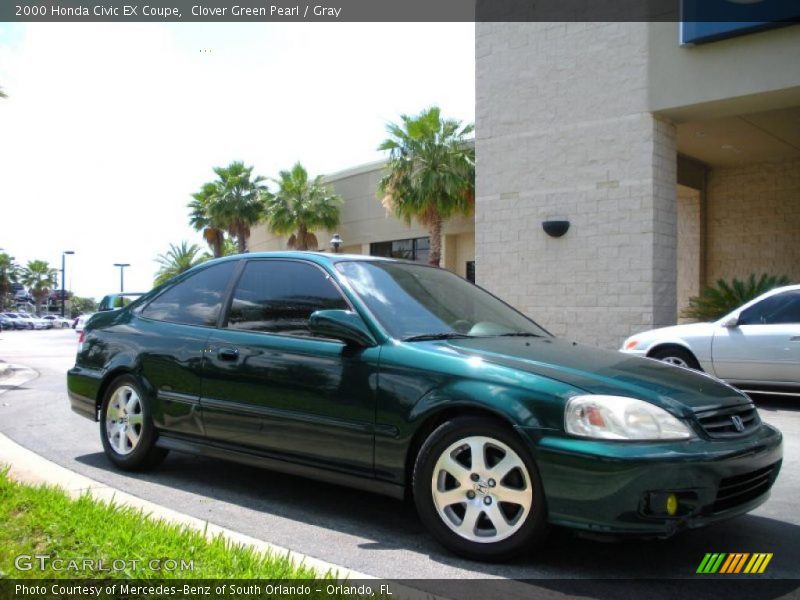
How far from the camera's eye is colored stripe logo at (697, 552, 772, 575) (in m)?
3.51

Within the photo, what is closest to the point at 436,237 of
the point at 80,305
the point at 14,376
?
the point at 14,376

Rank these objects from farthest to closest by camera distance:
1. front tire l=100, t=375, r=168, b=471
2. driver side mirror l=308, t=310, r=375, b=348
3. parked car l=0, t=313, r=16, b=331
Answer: parked car l=0, t=313, r=16, b=331, front tire l=100, t=375, r=168, b=471, driver side mirror l=308, t=310, r=375, b=348

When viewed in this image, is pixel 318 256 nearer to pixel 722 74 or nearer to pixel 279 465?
pixel 279 465

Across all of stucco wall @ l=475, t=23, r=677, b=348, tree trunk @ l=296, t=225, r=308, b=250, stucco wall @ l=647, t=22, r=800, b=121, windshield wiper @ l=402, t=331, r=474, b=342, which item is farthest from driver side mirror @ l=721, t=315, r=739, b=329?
tree trunk @ l=296, t=225, r=308, b=250

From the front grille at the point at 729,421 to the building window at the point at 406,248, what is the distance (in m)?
24.2

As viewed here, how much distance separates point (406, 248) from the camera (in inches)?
1164

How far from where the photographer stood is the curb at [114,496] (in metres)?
3.34

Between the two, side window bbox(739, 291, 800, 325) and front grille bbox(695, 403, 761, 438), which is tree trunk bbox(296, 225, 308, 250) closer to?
side window bbox(739, 291, 800, 325)

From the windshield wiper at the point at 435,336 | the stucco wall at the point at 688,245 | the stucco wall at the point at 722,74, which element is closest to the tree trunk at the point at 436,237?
the stucco wall at the point at 688,245

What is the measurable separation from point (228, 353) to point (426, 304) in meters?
1.31

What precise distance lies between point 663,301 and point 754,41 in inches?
193

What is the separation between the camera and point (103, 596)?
2.75m

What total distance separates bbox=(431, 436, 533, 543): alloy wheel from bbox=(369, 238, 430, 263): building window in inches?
961

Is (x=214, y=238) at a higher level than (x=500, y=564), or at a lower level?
higher
